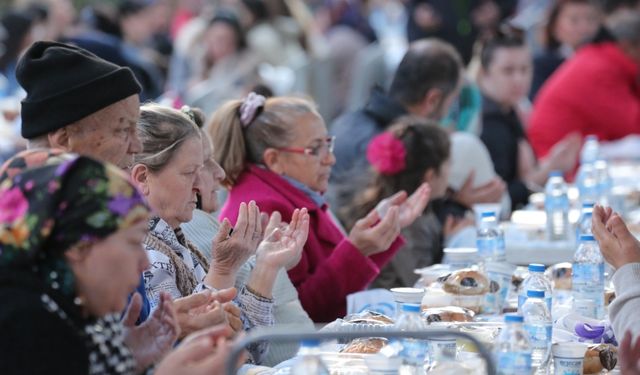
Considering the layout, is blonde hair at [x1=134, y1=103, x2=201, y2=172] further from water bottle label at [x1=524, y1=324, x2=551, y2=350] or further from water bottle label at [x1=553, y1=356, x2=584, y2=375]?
water bottle label at [x1=553, y1=356, x2=584, y2=375]

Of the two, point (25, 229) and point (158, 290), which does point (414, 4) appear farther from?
point (25, 229)

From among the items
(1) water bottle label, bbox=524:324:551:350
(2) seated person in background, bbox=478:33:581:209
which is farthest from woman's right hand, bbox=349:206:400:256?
(2) seated person in background, bbox=478:33:581:209

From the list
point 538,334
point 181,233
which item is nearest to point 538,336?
point 538,334

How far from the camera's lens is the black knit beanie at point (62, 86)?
8.93 feet

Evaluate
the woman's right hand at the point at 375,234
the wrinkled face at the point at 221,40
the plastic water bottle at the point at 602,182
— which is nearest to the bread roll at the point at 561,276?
the woman's right hand at the point at 375,234

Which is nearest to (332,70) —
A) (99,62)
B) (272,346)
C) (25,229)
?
(272,346)

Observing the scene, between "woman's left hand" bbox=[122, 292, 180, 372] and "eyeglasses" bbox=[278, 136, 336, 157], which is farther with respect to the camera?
"eyeglasses" bbox=[278, 136, 336, 157]

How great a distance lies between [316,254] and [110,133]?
67.8 inches

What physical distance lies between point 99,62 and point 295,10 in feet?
31.5

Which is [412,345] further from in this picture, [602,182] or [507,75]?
[507,75]

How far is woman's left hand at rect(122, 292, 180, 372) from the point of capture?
99.7 inches

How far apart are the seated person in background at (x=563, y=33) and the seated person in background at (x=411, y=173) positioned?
4.23 metres

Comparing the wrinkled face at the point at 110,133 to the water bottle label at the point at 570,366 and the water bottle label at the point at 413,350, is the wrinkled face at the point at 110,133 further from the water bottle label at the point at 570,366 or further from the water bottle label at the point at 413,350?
the water bottle label at the point at 570,366

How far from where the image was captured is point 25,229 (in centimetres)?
216
